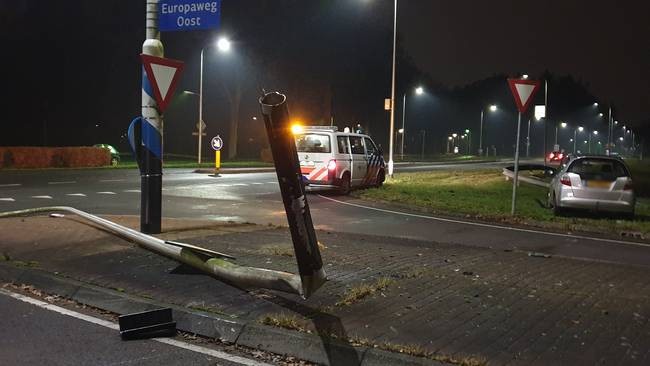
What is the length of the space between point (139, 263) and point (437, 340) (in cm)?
425

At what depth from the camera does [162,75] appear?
9359 millimetres

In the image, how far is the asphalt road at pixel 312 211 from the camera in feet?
36.7

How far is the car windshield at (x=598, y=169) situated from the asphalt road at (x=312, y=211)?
8.14ft

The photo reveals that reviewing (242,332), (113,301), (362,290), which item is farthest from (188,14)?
(242,332)

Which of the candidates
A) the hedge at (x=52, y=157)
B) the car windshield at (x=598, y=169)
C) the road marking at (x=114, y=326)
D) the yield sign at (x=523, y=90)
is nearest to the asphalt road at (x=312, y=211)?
the car windshield at (x=598, y=169)

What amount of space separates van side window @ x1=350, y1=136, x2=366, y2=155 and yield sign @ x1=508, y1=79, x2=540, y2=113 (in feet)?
25.8

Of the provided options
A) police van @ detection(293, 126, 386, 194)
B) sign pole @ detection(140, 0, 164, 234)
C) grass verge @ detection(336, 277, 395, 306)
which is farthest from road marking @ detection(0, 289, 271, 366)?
police van @ detection(293, 126, 386, 194)

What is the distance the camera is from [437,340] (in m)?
5.18

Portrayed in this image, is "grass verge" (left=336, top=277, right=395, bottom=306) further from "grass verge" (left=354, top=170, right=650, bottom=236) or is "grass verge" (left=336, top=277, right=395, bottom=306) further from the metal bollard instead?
"grass verge" (left=354, top=170, right=650, bottom=236)

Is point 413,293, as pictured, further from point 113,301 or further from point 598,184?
point 598,184

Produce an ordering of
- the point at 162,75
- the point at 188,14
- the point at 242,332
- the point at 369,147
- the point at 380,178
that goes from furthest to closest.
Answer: the point at 380,178 → the point at 369,147 → the point at 188,14 → the point at 162,75 → the point at 242,332

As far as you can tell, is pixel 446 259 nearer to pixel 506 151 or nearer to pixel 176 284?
pixel 176 284

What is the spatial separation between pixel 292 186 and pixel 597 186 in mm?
10683

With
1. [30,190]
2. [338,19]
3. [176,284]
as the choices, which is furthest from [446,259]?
[338,19]
